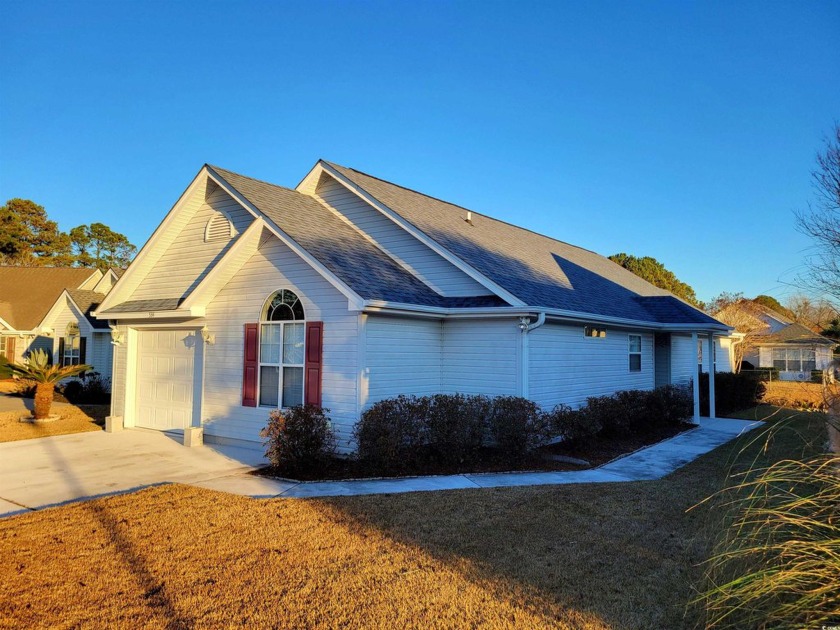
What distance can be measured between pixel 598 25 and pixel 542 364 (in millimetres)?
8731

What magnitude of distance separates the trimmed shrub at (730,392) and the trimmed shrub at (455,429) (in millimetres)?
12340

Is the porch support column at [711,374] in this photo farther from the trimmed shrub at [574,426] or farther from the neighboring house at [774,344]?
the neighboring house at [774,344]

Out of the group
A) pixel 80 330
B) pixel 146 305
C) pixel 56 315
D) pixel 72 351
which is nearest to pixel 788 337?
pixel 146 305

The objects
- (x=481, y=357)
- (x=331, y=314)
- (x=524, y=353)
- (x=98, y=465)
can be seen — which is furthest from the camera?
(x=481, y=357)

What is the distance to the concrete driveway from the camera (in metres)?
7.96

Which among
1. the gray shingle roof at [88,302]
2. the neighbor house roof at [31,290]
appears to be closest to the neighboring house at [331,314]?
the gray shingle roof at [88,302]

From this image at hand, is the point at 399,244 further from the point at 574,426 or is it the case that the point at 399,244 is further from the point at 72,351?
the point at 72,351

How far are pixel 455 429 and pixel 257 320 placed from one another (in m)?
4.65

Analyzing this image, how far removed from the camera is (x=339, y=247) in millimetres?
11664

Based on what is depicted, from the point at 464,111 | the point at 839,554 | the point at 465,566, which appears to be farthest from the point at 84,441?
the point at 464,111

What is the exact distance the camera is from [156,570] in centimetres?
511

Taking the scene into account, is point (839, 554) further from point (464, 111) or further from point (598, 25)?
point (464, 111)

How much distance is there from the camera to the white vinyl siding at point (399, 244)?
1215 centimetres

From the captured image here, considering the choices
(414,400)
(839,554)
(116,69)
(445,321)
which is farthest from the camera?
(116,69)
